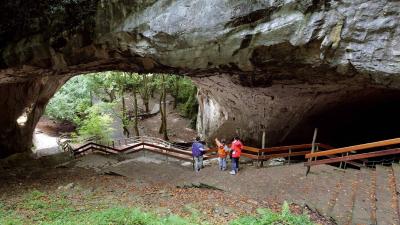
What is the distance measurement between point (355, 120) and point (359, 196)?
9866 millimetres

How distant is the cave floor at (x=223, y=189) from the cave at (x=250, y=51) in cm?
308

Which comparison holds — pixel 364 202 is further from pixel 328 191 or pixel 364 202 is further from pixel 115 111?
pixel 115 111

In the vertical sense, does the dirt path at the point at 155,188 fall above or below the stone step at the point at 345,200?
below

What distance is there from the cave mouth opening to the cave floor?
14.8 feet

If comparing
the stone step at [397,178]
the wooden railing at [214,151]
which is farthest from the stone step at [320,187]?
the wooden railing at [214,151]

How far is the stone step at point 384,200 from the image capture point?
262 inches

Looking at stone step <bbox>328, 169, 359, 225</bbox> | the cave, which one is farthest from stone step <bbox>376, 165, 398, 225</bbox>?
the cave

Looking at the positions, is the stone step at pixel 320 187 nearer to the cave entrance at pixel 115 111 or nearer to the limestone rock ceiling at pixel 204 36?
the limestone rock ceiling at pixel 204 36

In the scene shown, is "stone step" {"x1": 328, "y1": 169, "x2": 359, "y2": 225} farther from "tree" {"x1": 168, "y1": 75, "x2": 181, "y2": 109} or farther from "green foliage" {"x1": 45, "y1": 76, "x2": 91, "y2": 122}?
"green foliage" {"x1": 45, "y1": 76, "x2": 91, "y2": 122}

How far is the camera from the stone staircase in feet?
22.7

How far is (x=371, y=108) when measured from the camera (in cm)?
1562

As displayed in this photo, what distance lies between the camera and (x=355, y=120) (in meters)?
16.8

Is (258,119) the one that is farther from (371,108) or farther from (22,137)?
(22,137)

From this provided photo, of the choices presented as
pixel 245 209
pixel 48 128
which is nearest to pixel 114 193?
pixel 245 209
